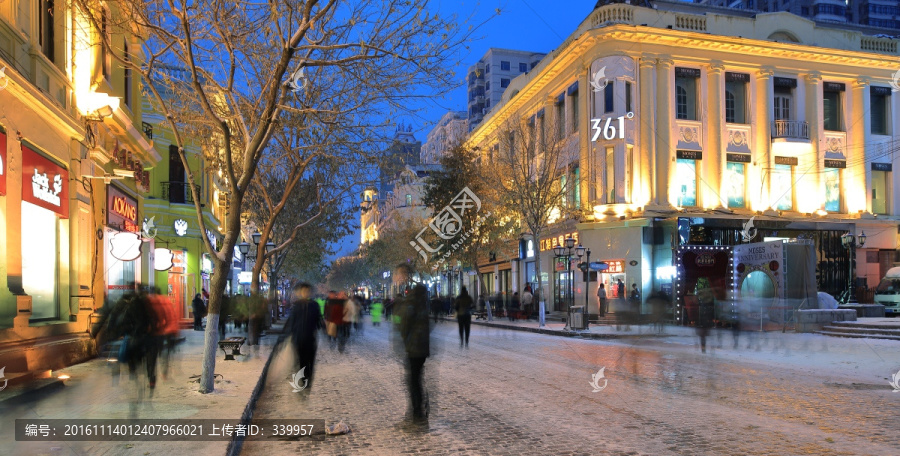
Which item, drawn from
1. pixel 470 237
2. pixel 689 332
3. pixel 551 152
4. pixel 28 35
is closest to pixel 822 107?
pixel 551 152

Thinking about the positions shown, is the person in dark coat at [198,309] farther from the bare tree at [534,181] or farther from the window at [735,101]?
the window at [735,101]

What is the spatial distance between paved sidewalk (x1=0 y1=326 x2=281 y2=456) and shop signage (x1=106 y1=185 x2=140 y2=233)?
4.97 metres

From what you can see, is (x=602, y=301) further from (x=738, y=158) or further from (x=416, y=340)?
(x=416, y=340)

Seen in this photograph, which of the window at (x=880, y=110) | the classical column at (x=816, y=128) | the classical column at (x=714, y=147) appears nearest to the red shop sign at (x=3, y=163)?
the classical column at (x=714, y=147)

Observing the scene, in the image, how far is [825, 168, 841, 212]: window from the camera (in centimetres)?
3347

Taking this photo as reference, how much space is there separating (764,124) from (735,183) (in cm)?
321

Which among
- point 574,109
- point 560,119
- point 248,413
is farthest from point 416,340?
point 560,119

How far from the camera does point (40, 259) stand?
1254 cm

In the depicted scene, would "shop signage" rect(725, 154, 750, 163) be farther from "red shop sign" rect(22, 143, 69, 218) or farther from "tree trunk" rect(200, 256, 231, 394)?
"red shop sign" rect(22, 143, 69, 218)

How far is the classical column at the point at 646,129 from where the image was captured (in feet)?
102

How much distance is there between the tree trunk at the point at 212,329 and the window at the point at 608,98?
968 inches

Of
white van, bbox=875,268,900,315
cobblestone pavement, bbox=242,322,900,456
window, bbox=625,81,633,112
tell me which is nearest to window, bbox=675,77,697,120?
window, bbox=625,81,633,112

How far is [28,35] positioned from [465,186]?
2872cm

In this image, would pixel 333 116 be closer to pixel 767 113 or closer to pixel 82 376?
pixel 82 376
